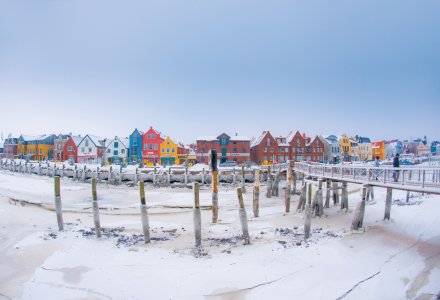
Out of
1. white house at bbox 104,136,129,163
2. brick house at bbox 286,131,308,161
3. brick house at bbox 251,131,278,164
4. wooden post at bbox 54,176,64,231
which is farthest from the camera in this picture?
brick house at bbox 286,131,308,161

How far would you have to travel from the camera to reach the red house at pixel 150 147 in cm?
6400

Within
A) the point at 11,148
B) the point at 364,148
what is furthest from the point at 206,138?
the point at 11,148

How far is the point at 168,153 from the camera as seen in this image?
63.2 metres

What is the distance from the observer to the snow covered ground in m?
9.58

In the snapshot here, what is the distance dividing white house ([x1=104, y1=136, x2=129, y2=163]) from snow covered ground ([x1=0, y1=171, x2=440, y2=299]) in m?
48.1

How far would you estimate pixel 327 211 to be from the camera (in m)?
20.7

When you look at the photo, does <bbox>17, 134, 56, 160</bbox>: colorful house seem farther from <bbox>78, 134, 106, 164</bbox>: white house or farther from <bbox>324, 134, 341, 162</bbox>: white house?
<bbox>324, 134, 341, 162</bbox>: white house

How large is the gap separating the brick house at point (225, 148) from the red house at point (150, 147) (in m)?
8.94

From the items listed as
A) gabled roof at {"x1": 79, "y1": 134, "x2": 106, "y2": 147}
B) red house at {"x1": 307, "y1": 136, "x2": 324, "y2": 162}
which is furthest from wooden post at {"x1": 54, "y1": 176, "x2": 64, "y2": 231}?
red house at {"x1": 307, "y1": 136, "x2": 324, "y2": 162}

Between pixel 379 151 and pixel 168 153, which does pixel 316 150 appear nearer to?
pixel 379 151

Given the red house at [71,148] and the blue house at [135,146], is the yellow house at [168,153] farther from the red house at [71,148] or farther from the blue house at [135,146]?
the red house at [71,148]

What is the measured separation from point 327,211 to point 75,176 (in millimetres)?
37213

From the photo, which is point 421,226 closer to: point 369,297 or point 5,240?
point 369,297

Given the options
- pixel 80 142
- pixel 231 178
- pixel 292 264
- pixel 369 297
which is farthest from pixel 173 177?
pixel 80 142
